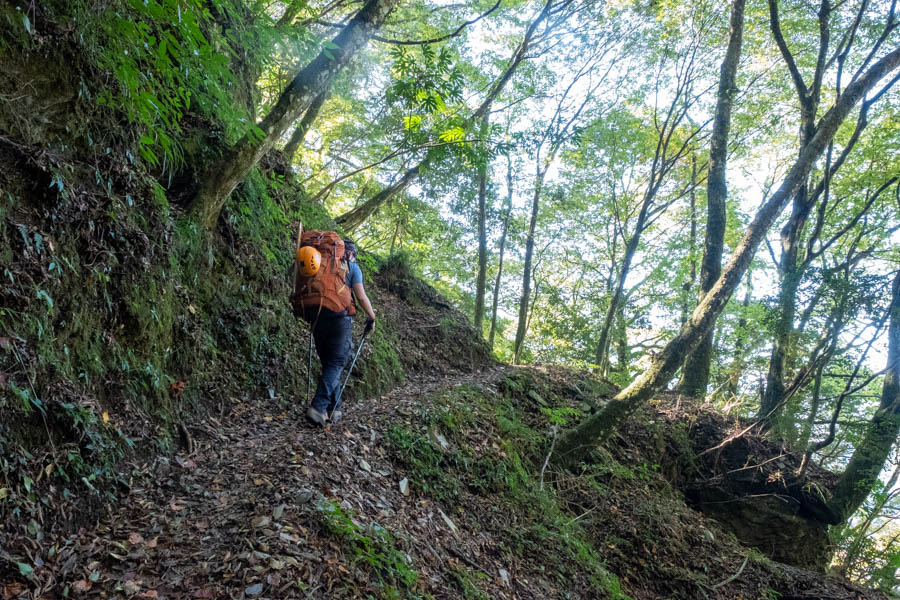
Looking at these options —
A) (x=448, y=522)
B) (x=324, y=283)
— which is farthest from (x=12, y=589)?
(x=324, y=283)

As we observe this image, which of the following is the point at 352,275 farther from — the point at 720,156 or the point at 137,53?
the point at 720,156

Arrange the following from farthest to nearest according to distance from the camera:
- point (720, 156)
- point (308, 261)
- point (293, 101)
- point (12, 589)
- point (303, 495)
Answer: point (720, 156)
point (293, 101)
point (308, 261)
point (303, 495)
point (12, 589)

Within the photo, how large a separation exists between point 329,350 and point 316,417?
0.77 metres

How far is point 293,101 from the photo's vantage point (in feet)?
16.8

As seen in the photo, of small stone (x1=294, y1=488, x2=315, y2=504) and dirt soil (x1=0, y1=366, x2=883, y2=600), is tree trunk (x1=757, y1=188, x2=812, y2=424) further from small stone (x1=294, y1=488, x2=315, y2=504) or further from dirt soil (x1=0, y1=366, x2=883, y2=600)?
small stone (x1=294, y1=488, x2=315, y2=504)

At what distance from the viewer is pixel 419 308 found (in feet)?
38.2

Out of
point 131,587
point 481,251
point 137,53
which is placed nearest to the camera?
point 131,587

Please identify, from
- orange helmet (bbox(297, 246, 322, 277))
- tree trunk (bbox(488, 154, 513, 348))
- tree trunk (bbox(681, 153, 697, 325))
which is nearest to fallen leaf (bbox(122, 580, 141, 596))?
orange helmet (bbox(297, 246, 322, 277))

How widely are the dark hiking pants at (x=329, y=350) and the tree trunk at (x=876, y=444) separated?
9.21 meters

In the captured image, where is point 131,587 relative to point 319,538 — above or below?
below

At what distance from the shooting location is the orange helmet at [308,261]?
4.92m

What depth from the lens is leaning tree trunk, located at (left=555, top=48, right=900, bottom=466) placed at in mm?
6699

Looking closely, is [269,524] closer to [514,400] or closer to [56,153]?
[56,153]

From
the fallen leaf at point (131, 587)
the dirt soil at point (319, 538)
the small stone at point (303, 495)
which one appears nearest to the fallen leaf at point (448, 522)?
the dirt soil at point (319, 538)
